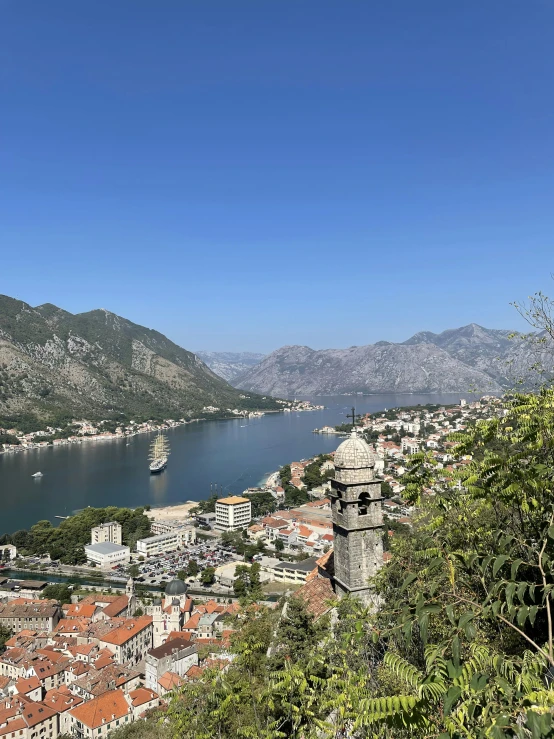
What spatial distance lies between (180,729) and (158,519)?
111ft

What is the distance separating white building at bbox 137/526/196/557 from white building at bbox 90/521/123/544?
1.88m

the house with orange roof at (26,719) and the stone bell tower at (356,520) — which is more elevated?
the stone bell tower at (356,520)

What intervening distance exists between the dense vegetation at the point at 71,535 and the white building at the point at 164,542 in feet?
4.95

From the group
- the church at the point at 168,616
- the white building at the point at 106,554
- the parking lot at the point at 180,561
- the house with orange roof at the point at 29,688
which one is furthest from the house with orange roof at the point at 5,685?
the white building at the point at 106,554

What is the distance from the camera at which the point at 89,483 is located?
4788cm

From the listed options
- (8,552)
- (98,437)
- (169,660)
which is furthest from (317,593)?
(98,437)

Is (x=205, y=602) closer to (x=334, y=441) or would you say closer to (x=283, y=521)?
(x=283, y=521)

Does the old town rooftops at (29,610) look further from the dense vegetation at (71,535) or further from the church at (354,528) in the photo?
the church at (354,528)

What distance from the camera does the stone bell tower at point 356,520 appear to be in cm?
719

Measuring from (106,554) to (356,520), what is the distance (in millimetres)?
26526

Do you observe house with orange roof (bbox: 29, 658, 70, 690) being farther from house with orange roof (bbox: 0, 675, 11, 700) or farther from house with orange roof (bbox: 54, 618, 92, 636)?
house with orange roof (bbox: 54, 618, 92, 636)

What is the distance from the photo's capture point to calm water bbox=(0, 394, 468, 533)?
4144 centimetres

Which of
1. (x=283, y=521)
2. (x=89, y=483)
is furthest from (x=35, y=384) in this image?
(x=283, y=521)

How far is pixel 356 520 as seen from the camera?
24.0 feet
